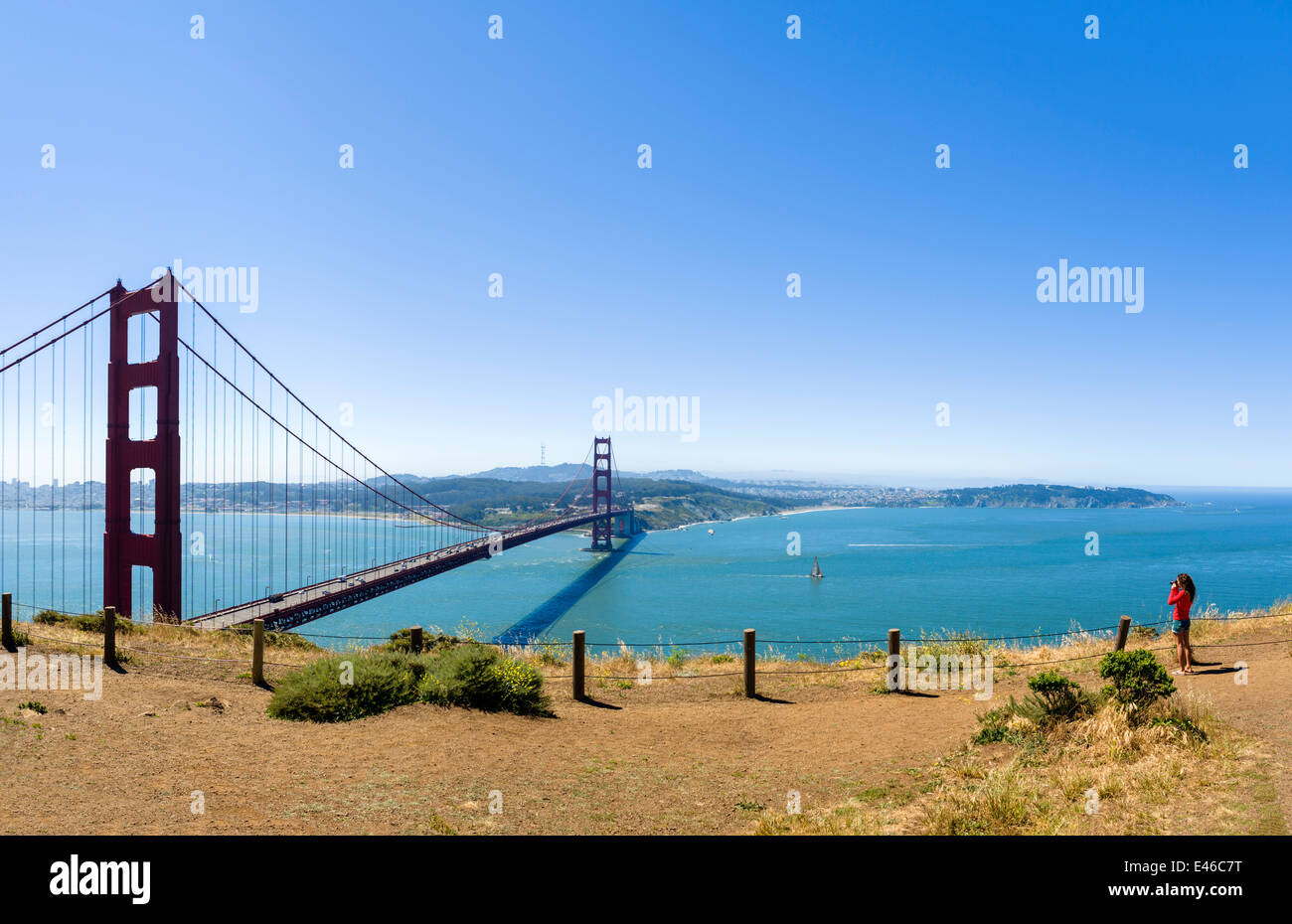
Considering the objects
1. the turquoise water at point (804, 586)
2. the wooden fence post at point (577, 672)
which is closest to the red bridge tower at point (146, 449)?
the turquoise water at point (804, 586)

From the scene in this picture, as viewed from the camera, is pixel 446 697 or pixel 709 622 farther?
pixel 709 622

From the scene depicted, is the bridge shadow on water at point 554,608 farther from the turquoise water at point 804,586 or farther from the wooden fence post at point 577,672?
the wooden fence post at point 577,672
